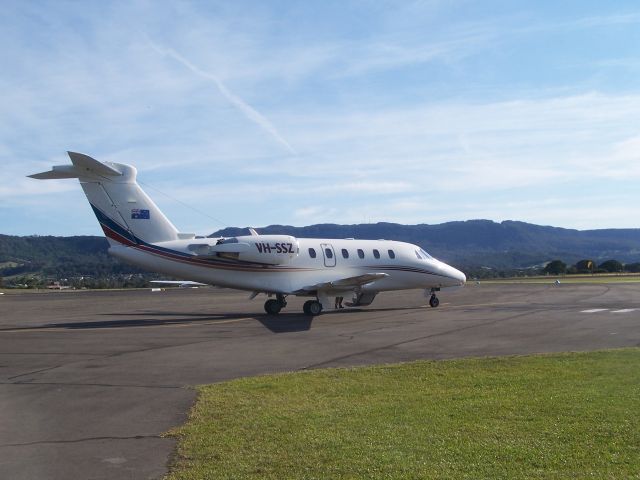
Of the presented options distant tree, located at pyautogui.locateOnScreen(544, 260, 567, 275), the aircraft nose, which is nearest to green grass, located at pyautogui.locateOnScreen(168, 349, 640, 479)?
the aircraft nose

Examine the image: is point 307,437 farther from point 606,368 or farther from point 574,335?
point 574,335

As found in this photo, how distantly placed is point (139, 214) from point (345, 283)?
8.21m

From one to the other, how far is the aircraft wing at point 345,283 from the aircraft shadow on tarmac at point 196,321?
1.16 meters

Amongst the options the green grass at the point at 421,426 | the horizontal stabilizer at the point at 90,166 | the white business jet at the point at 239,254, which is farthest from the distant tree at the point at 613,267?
the green grass at the point at 421,426

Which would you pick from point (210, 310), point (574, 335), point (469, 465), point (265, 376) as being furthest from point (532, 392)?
point (210, 310)

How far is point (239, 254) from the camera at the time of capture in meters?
26.4

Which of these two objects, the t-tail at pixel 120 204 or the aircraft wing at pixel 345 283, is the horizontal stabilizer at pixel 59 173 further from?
the aircraft wing at pixel 345 283

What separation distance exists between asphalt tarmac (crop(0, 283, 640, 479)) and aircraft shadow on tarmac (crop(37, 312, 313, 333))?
0.20 feet

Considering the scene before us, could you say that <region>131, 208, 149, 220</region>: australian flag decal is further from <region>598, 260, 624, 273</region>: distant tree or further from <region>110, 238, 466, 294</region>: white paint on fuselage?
<region>598, 260, 624, 273</region>: distant tree

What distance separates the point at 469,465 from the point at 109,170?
787 inches

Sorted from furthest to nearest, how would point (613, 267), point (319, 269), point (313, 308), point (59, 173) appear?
point (613, 267) → point (319, 269) → point (313, 308) → point (59, 173)

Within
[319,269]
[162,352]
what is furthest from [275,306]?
[162,352]

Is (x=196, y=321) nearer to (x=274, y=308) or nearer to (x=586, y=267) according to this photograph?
(x=274, y=308)

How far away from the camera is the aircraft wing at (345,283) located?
27219mm
